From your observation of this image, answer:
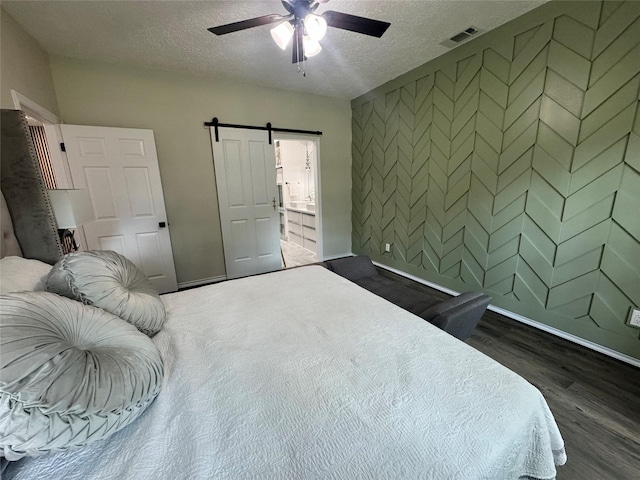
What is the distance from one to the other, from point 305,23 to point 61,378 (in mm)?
2096

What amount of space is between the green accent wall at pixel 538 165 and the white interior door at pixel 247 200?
1.92 meters

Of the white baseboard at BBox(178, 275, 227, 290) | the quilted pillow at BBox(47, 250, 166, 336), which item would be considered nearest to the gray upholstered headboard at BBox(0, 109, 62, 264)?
the quilted pillow at BBox(47, 250, 166, 336)

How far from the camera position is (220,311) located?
4.80ft

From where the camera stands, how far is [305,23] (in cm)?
165

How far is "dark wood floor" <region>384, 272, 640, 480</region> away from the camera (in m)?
1.21

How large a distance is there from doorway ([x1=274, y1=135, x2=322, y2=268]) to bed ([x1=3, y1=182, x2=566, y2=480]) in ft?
10.1

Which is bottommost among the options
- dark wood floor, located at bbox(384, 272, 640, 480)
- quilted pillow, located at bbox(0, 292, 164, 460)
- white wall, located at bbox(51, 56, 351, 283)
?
dark wood floor, located at bbox(384, 272, 640, 480)

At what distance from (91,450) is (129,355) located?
238 millimetres

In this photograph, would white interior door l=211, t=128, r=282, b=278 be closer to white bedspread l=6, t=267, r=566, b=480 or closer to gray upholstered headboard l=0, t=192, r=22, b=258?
gray upholstered headboard l=0, t=192, r=22, b=258

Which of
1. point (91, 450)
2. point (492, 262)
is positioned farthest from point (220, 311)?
point (492, 262)

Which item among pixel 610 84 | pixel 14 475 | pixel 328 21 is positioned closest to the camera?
pixel 14 475

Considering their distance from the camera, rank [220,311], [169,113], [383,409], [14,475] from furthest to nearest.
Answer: [169,113] → [220,311] → [383,409] → [14,475]

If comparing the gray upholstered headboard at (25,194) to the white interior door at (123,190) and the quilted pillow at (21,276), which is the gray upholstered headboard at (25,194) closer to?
the quilted pillow at (21,276)

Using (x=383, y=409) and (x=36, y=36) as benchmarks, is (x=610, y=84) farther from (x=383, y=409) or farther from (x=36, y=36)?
(x=36, y=36)
